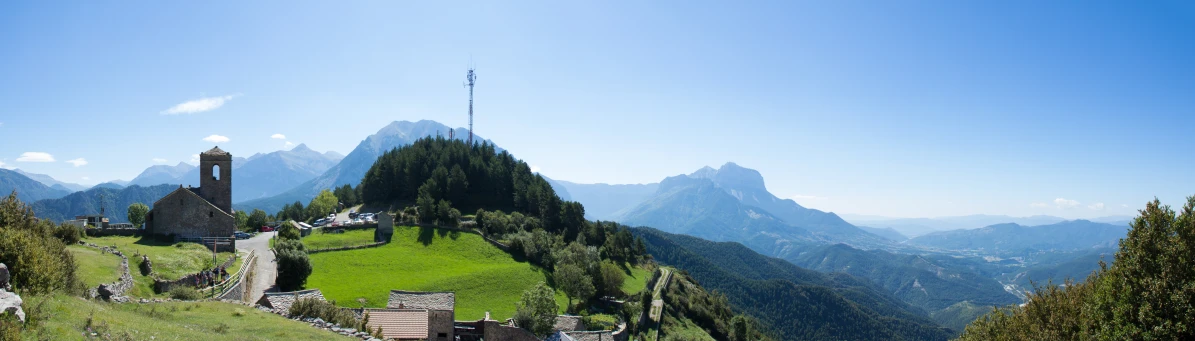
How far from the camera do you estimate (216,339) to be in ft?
61.7

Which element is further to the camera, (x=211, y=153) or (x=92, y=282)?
(x=211, y=153)

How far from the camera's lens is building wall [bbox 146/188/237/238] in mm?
52406

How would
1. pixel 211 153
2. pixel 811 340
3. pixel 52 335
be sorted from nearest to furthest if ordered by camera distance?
1. pixel 52 335
2. pixel 211 153
3. pixel 811 340

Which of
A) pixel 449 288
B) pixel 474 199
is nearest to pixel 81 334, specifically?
pixel 449 288

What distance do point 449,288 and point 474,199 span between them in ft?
160

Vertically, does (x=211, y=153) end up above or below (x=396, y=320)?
above

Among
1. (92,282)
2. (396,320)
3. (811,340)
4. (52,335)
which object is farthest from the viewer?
(811,340)

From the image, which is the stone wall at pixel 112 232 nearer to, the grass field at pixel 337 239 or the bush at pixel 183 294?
the grass field at pixel 337 239

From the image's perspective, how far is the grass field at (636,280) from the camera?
261 ft

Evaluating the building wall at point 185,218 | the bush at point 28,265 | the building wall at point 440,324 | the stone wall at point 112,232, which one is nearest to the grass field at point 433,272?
the building wall at point 185,218

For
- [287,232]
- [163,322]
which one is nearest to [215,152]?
[287,232]

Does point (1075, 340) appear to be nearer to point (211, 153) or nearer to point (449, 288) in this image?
point (449, 288)

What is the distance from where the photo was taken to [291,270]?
4450cm

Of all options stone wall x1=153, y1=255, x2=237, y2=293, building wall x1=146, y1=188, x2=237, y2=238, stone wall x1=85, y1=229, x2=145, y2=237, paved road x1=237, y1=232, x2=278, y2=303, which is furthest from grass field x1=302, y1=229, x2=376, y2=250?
stone wall x1=153, y1=255, x2=237, y2=293
